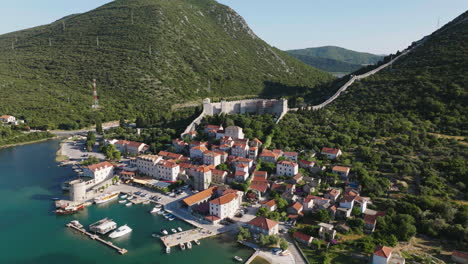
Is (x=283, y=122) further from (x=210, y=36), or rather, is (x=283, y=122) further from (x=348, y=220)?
(x=210, y=36)

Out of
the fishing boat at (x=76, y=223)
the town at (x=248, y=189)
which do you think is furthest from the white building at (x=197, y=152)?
the fishing boat at (x=76, y=223)

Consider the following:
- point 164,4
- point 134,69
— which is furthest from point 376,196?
point 164,4

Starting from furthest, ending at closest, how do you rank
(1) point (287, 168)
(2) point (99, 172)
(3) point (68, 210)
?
(2) point (99, 172), (1) point (287, 168), (3) point (68, 210)

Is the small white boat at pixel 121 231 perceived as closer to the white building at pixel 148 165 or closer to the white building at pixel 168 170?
the white building at pixel 168 170

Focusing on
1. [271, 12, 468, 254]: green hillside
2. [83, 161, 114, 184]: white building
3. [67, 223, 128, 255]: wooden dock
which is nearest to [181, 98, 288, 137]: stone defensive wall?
[271, 12, 468, 254]: green hillside

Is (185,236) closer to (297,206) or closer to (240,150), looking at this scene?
(297,206)

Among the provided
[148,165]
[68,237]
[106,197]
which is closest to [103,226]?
[68,237]
